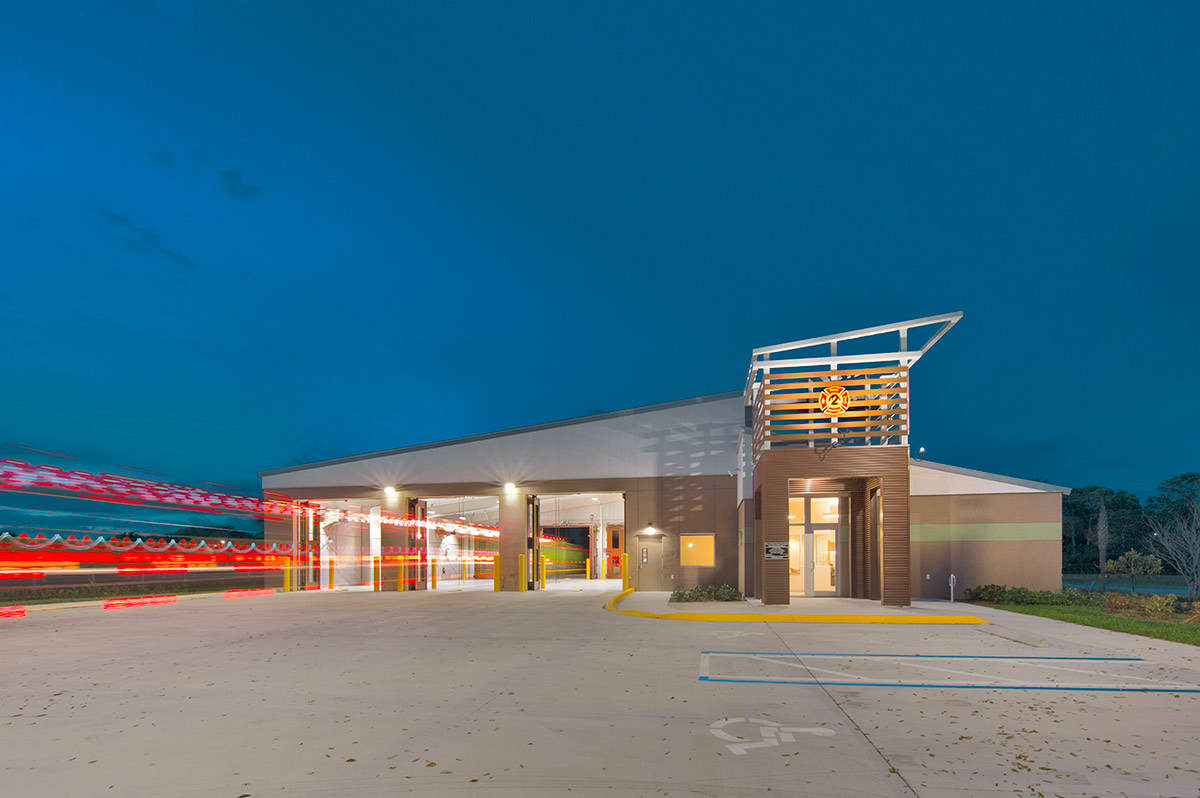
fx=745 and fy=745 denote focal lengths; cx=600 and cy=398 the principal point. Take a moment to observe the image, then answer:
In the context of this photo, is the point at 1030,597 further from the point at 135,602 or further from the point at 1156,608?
the point at 135,602

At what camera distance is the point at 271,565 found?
3288cm

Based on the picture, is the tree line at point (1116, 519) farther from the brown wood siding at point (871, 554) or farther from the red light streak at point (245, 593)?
the red light streak at point (245, 593)

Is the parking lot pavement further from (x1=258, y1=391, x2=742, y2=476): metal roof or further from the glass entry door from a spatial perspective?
(x1=258, y1=391, x2=742, y2=476): metal roof

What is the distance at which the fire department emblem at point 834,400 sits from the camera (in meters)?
19.5

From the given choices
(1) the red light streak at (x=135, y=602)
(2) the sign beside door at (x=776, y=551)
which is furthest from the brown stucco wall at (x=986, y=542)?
(1) the red light streak at (x=135, y=602)

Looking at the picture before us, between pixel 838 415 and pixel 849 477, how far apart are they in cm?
185

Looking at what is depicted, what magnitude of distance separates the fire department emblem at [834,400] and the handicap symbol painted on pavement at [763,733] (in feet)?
44.3

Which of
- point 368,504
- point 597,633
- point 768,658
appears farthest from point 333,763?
point 368,504

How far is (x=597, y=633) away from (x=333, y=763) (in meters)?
9.39

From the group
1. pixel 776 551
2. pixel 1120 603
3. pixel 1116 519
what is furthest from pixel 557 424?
pixel 1116 519

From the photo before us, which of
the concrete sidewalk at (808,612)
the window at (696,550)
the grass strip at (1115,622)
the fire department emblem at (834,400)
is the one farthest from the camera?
the window at (696,550)

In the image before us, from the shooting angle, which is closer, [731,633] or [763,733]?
[763,733]

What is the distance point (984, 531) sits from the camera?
23594mm

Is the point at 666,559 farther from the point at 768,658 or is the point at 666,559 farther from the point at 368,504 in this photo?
the point at 768,658
